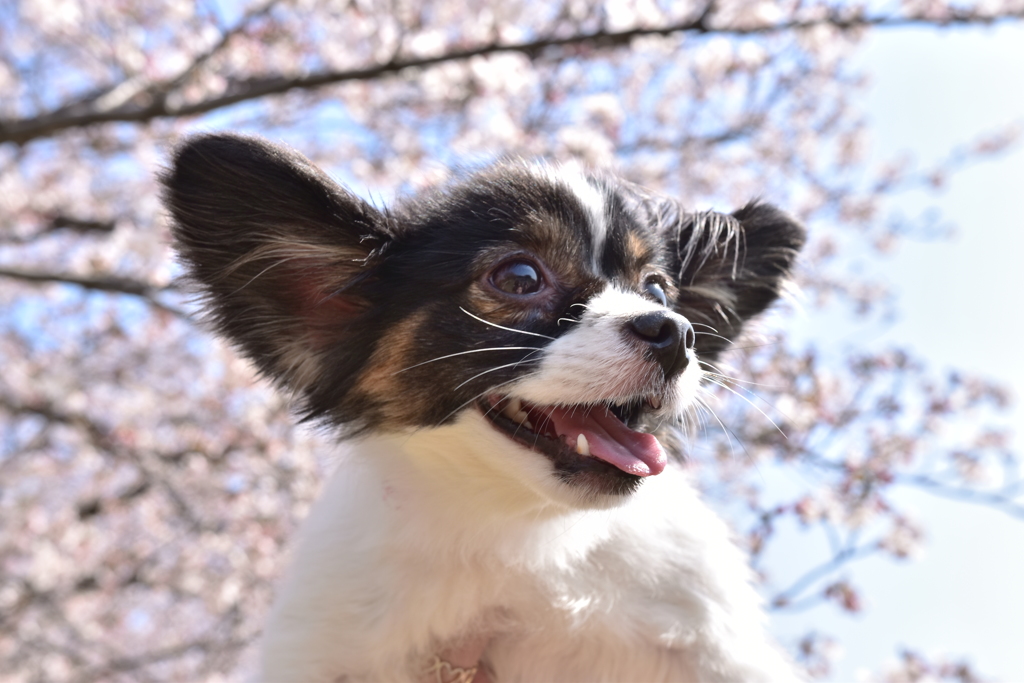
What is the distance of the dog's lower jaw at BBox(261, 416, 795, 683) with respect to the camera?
2084 millimetres

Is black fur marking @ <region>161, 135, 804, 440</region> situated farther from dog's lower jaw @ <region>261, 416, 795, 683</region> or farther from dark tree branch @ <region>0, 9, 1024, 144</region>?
dark tree branch @ <region>0, 9, 1024, 144</region>

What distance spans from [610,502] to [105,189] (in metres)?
8.32

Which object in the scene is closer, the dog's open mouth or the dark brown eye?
the dog's open mouth

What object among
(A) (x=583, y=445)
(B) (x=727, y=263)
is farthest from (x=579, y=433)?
(B) (x=727, y=263)

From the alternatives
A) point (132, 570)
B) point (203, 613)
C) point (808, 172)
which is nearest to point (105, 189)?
point (132, 570)

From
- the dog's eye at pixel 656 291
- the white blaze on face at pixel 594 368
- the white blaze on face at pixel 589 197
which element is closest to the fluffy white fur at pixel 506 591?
the white blaze on face at pixel 594 368

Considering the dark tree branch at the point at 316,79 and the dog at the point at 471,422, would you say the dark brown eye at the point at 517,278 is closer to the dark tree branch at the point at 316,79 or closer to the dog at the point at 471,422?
the dog at the point at 471,422

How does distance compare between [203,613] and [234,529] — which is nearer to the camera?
[234,529]

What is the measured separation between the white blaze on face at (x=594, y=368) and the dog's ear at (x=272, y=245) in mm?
656

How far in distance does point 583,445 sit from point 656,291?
576 mm

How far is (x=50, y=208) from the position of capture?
22.3 ft

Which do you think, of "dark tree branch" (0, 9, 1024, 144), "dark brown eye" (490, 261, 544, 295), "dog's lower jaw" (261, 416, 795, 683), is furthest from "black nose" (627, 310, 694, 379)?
"dark tree branch" (0, 9, 1024, 144)

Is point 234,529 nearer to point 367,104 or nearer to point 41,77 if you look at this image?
point 367,104

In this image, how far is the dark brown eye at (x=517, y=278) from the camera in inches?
75.0
